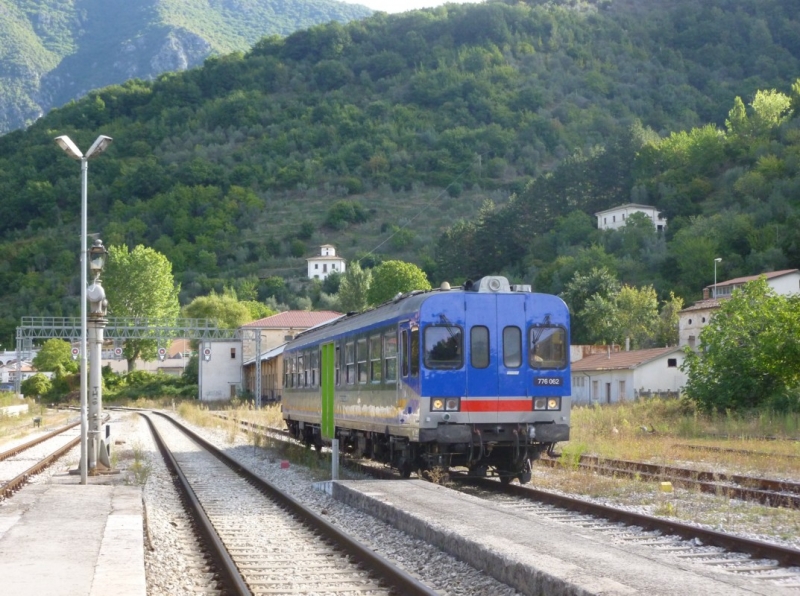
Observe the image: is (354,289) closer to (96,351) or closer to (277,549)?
(96,351)

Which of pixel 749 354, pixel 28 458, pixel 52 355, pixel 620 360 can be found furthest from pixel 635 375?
pixel 52 355

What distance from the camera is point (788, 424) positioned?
994 inches

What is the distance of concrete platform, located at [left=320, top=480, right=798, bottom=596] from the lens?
7492 millimetres

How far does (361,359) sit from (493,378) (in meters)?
3.71

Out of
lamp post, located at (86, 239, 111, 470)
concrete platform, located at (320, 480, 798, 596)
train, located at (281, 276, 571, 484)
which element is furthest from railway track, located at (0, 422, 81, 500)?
concrete platform, located at (320, 480, 798, 596)

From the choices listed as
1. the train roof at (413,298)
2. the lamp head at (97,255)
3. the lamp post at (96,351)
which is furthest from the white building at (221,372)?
the lamp head at (97,255)

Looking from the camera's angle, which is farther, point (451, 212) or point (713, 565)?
point (451, 212)

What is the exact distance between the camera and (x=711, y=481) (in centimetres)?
1589

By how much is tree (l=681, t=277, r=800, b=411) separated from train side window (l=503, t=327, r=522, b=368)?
49.2 feet

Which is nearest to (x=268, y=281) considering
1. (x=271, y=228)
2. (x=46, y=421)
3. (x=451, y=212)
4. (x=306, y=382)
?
(x=271, y=228)

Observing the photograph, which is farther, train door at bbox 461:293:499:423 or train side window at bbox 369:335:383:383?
train side window at bbox 369:335:383:383

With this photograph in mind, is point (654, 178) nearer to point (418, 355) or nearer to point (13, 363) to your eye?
point (13, 363)

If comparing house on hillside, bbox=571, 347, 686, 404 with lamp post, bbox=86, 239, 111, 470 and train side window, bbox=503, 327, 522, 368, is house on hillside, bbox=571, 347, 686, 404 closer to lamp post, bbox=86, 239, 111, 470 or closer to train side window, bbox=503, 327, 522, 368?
lamp post, bbox=86, 239, 111, 470

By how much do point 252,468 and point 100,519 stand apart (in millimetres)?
10184
